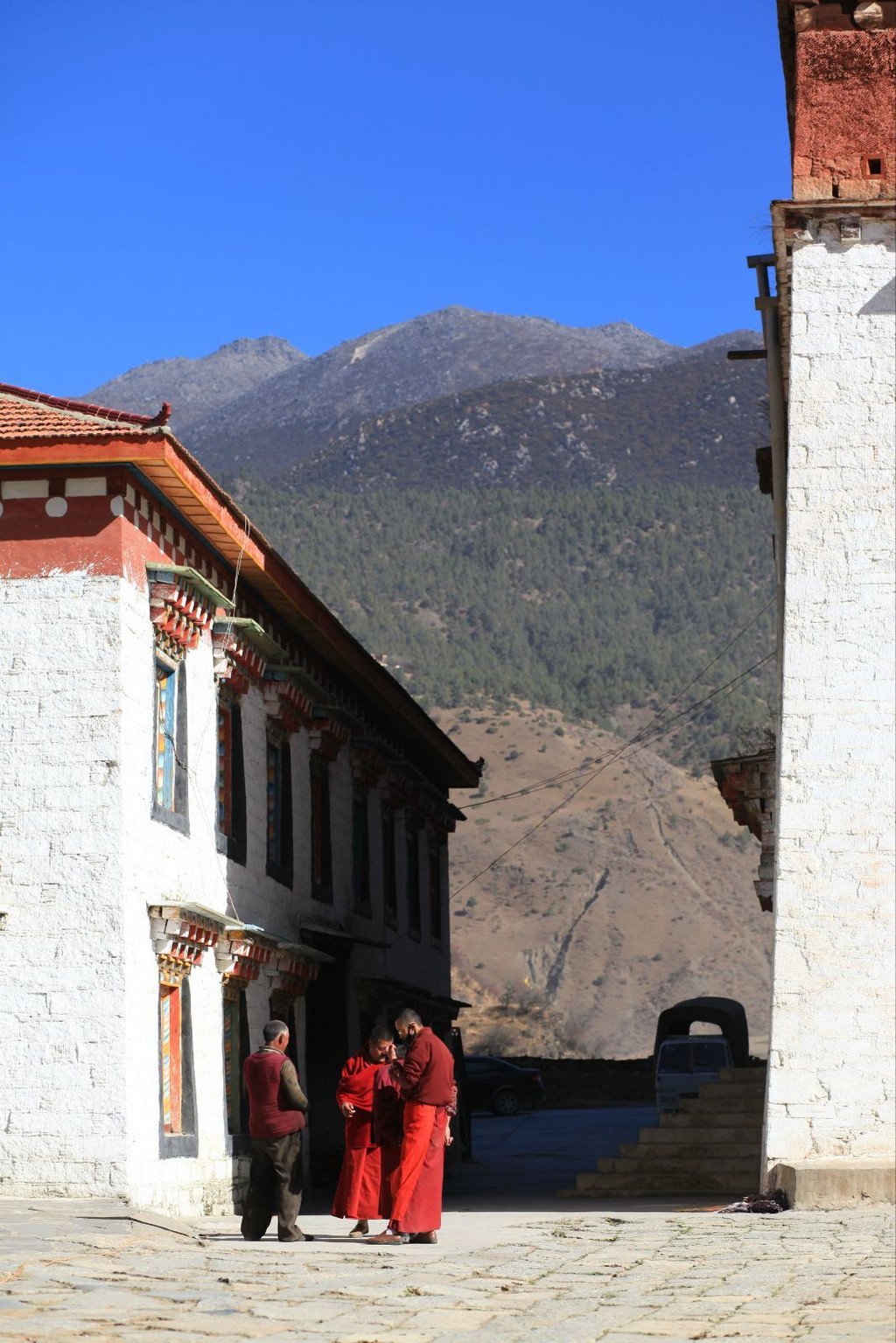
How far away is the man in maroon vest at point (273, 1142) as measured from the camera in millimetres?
12180

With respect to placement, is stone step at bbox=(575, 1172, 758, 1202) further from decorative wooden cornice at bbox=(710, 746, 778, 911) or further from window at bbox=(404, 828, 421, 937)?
window at bbox=(404, 828, 421, 937)

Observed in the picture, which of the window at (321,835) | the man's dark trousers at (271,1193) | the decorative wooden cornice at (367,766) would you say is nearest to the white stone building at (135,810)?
the window at (321,835)

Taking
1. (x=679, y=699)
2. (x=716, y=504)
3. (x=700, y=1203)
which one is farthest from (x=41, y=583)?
(x=716, y=504)

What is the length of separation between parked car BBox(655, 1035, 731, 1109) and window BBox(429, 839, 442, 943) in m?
6.42

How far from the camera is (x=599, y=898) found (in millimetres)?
81562

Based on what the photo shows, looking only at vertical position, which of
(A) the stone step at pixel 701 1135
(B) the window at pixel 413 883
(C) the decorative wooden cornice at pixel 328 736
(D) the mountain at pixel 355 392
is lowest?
(A) the stone step at pixel 701 1135

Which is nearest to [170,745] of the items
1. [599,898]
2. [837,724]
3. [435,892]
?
[837,724]

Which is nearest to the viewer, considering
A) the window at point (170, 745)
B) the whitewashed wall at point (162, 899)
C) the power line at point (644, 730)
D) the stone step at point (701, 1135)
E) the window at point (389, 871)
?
the whitewashed wall at point (162, 899)

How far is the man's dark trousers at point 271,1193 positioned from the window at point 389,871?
1372cm

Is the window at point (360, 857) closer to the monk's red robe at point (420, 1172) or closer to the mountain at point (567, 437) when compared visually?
the monk's red robe at point (420, 1172)

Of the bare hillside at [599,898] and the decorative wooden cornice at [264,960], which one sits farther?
the bare hillside at [599,898]

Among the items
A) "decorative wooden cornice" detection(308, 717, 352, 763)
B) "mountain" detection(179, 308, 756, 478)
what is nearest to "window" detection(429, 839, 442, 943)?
"decorative wooden cornice" detection(308, 717, 352, 763)

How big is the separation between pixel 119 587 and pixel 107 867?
7.26ft

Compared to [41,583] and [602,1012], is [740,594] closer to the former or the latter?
[602,1012]
